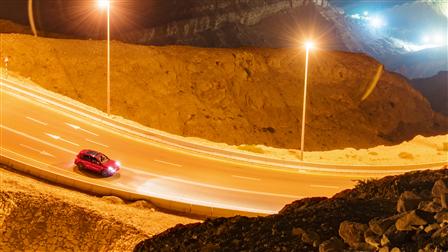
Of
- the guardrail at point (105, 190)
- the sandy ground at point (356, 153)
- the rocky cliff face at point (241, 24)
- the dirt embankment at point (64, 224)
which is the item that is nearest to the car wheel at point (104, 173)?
the guardrail at point (105, 190)

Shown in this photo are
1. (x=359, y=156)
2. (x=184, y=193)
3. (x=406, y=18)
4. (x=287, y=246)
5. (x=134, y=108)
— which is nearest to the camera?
(x=287, y=246)

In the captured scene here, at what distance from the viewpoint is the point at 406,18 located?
397 ft

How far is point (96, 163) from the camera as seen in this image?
88.5ft

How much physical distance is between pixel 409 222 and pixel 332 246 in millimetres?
1506

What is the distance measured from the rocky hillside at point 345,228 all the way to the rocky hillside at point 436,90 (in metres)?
61.4

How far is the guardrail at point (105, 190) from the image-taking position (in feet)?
79.8

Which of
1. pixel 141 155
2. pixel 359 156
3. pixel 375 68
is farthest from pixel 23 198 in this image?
pixel 375 68

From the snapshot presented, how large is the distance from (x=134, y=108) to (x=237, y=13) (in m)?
36.1

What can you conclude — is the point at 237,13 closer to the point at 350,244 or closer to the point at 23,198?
the point at 23,198

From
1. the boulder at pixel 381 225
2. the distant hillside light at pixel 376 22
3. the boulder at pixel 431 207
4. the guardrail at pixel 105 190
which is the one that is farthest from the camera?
the distant hillside light at pixel 376 22

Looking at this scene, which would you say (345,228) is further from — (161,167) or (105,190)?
(161,167)

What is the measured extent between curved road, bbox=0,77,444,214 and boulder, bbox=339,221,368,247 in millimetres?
13172

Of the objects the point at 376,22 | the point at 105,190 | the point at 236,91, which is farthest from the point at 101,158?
the point at 376,22

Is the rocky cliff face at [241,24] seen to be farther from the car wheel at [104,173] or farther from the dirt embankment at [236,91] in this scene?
the car wheel at [104,173]
